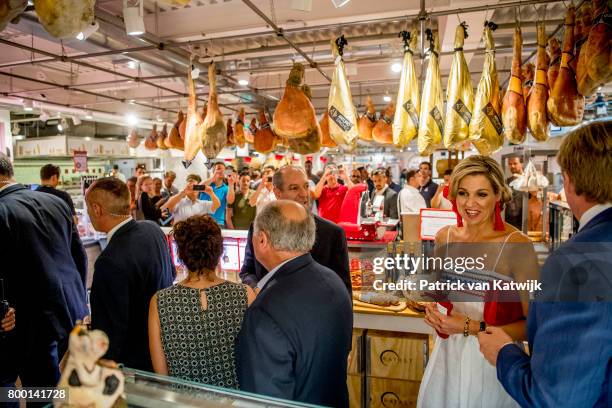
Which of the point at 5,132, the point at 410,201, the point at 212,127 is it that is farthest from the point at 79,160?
the point at 410,201

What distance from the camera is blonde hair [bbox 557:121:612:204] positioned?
109 centimetres

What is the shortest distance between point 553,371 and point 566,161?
0.59 m

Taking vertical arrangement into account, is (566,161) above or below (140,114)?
below

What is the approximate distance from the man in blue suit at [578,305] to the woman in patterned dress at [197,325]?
114cm

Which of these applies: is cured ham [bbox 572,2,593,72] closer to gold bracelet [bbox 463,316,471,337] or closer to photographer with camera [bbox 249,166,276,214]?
gold bracelet [bbox 463,316,471,337]

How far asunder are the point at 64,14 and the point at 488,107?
8.46ft

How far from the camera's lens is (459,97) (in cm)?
280

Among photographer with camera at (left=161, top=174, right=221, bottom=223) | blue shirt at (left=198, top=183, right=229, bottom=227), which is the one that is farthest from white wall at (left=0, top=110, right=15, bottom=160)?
photographer with camera at (left=161, top=174, right=221, bottom=223)

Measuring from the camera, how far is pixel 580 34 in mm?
2438

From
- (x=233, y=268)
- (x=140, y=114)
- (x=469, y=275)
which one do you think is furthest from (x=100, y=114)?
(x=469, y=275)

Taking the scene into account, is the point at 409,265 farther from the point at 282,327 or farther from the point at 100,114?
the point at 100,114

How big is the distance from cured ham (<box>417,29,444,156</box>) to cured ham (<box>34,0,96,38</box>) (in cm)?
222

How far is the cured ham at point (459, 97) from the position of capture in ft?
9.21

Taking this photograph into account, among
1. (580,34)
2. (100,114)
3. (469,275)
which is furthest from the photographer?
(100,114)
